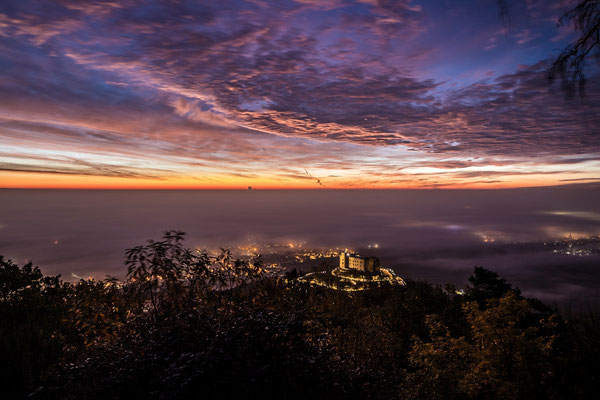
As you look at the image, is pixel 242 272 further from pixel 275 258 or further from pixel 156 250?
pixel 275 258

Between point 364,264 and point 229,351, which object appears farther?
point 364,264

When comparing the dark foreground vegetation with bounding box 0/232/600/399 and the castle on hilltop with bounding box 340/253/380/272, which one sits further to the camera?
the castle on hilltop with bounding box 340/253/380/272

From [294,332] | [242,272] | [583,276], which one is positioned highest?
[242,272]

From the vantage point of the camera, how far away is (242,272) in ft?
36.0

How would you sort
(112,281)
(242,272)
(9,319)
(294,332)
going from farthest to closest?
(9,319) → (242,272) → (112,281) → (294,332)

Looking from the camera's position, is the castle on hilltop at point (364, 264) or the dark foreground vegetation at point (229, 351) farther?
the castle on hilltop at point (364, 264)

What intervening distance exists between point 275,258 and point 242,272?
491 ft

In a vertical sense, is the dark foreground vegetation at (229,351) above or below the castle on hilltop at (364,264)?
above

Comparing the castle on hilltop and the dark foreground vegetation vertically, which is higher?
the dark foreground vegetation

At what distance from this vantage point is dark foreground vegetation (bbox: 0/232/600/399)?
21.1ft

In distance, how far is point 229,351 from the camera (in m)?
7.09

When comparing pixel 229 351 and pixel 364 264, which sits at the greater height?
pixel 229 351

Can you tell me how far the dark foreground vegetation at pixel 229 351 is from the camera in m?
6.42

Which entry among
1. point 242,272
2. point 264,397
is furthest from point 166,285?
point 264,397
